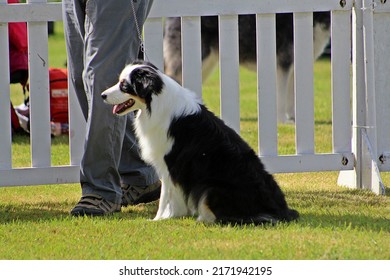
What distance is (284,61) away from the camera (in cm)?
908

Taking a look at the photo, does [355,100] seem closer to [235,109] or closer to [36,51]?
[235,109]

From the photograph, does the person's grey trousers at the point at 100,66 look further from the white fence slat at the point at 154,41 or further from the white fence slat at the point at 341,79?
the white fence slat at the point at 341,79

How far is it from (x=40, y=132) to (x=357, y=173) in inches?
86.4

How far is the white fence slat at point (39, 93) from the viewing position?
5461 millimetres

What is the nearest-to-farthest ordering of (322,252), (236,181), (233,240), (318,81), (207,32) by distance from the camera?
(322,252) < (233,240) < (236,181) < (207,32) < (318,81)

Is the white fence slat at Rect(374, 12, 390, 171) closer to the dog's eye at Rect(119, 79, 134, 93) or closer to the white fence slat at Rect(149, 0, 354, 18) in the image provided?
the white fence slat at Rect(149, 0, 354, 18)

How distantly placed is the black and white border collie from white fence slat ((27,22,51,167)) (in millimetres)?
1028

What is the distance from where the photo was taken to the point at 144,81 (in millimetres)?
4535

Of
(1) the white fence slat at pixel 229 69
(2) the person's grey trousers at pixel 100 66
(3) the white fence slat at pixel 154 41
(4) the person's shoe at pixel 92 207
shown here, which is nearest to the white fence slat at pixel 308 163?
(1) the white fence slat at pixel 229 69

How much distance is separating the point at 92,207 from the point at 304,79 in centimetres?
179

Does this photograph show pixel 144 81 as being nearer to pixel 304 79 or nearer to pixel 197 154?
pixel 197 154

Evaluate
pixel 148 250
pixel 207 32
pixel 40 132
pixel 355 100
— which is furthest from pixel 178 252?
pixel 207 32

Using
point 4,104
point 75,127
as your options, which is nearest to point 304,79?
point 75,127

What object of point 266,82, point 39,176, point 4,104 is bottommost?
point 39,176
